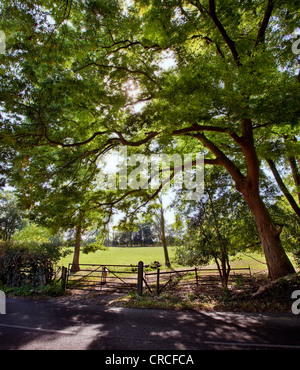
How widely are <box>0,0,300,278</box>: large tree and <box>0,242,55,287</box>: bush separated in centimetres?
564

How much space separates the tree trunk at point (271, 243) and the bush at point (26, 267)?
1213 cm

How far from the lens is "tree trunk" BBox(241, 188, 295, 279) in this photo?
24.1ft

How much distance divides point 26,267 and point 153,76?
45.4 ft

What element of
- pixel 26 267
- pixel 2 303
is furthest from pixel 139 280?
pixel 26 267

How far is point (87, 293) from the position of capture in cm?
1101

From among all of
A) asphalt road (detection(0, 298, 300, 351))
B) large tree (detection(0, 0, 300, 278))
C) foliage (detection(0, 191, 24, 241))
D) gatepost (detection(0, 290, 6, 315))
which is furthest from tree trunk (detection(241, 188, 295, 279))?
foliage (detection(0, 191, 24, 241))

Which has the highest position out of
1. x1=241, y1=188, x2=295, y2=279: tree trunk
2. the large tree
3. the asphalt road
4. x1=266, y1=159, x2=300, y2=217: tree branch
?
the large tree

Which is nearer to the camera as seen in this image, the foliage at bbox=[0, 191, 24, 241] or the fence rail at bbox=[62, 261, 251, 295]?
the fence rail at bbox=[62, 261, 251, 295]

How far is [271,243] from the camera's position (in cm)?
762

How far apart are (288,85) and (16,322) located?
37.4ft

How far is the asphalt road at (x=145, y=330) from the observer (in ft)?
14.3

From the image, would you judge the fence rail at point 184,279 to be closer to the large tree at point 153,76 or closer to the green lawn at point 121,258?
the large tree at point 153,76

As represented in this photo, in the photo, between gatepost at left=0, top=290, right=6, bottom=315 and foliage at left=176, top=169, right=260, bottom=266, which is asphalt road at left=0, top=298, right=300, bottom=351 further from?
foliage at left=176, top=169, right=260, bottom=266
